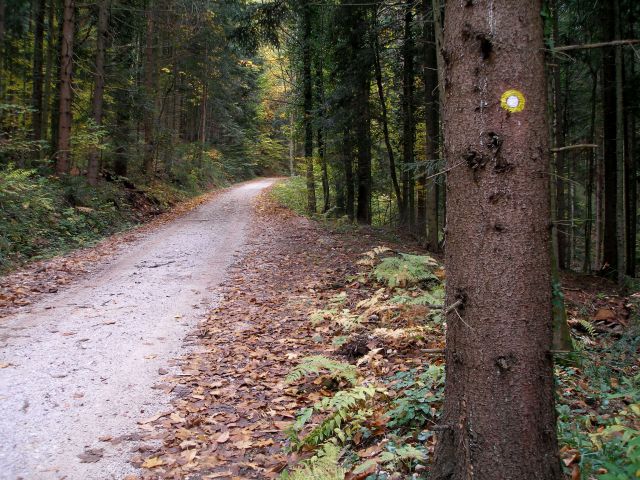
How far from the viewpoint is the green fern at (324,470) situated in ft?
9.85

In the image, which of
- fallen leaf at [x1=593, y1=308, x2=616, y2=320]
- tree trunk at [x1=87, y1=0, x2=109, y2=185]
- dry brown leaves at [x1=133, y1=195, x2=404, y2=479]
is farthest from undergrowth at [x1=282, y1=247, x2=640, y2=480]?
tree trunk at [x1=87, y1=0, x2=109, y2=185]

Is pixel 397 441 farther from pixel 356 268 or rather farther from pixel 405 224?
pixel 405 224

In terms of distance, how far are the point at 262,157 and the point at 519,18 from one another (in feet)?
170

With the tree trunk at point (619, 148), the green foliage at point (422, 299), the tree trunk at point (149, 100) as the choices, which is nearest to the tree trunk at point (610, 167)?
the tree trunk at point (619, 148)

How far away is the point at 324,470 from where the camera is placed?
10.1 ft

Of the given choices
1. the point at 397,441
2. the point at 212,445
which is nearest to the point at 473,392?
the point at 397,441

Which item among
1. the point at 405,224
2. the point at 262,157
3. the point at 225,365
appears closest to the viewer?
the point at 225,365

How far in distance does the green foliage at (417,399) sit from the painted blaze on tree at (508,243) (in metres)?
1.20

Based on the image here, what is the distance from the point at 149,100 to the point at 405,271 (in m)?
17.0

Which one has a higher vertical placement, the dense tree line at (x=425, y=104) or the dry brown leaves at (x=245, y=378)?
the dense tree line at (x=425, y=104)

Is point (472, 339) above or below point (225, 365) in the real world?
above

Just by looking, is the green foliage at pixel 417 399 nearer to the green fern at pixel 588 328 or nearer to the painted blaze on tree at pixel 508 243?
the painted blaze on tree at pixel 508 243

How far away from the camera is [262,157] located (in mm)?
52906

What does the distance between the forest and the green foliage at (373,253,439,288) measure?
0.04 metres
